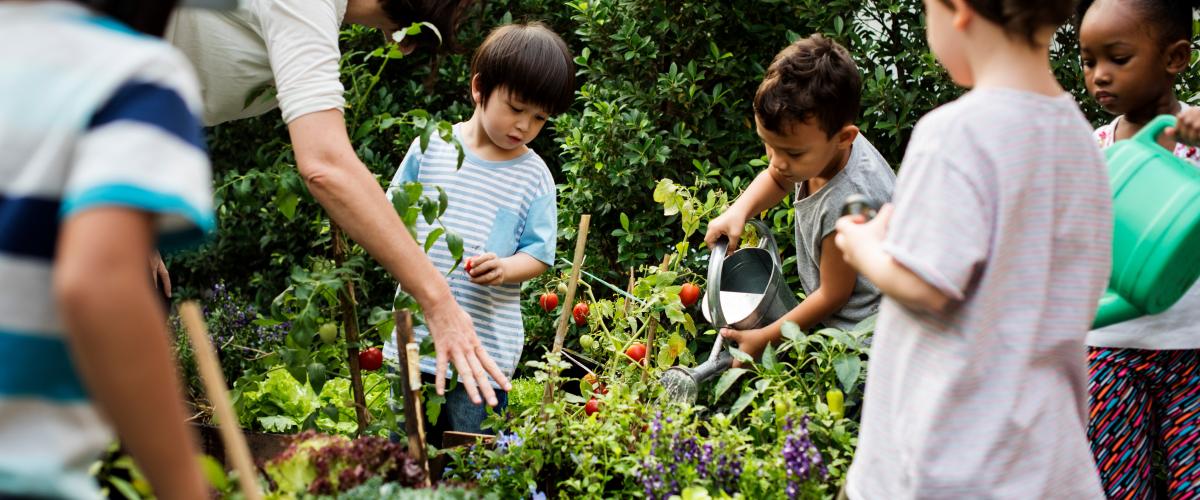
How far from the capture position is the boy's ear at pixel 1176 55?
2.07m

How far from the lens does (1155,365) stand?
6.97 ft

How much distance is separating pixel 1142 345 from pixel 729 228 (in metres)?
0.91

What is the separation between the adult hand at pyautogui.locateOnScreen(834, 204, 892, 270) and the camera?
4.74 feet

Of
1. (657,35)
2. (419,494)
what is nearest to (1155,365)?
(419,494)

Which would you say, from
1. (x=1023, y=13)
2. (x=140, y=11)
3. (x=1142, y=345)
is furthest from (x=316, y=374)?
(x=1142, y=345)

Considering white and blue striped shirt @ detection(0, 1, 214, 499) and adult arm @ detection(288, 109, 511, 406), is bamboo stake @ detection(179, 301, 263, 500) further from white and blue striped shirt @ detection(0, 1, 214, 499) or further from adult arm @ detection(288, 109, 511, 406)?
adult arm @ detection(288, 109, 511, 406)

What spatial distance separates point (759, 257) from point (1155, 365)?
0.89 m

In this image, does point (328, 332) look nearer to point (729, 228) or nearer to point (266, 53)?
point (266, 53)

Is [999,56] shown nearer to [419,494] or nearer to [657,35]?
[419,494]

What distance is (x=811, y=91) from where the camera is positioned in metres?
2.27

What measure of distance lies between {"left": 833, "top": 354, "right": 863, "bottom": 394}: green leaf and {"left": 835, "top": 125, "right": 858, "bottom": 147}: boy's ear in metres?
0.51

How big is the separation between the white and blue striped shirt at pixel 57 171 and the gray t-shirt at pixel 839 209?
1.63 m

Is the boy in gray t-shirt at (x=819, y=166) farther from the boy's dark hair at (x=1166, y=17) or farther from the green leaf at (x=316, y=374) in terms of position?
the green leaf at (x=316, y=374)

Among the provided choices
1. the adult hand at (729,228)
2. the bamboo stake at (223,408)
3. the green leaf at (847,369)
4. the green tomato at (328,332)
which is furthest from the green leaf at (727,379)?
the bamboo stake at (223,408)
